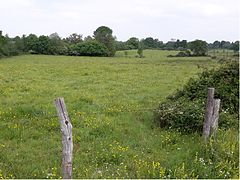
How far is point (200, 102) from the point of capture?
1091 centimetres

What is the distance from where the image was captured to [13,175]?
6793 mm

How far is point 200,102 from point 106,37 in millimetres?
81680

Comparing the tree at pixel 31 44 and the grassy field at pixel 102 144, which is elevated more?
the tree at pixel 31 44

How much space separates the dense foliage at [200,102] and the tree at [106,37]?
2743 inches

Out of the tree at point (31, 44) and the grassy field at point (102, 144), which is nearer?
the grassy field at point (102, 144)

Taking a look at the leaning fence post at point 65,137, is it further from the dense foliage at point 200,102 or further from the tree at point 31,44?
the tree at point 31,44

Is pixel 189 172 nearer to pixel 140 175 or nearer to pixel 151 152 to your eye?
pixel 140 175

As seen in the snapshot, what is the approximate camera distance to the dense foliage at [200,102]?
9.95 metres

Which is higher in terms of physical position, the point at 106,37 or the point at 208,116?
the point at 106,37

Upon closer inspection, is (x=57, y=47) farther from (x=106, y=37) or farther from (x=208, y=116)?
(x=208, y=116)

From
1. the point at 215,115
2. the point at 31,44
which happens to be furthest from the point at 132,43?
the point at 215,115

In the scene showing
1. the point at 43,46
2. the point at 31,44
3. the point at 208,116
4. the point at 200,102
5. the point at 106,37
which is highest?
the point at 106,37

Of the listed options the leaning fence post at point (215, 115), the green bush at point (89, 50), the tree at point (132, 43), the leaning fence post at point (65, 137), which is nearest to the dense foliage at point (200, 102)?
the leaning fence post at point (215, 115)

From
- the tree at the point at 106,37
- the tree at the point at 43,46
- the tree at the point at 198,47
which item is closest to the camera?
the tree at the point at 198,47
